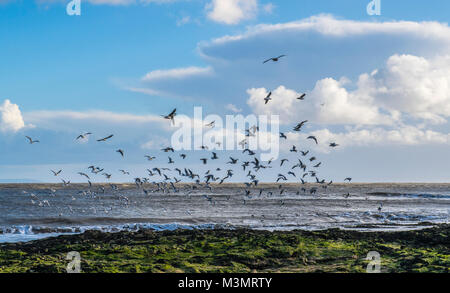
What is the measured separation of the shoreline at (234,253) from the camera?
16.1 m

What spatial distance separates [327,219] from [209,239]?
21570 millimetres

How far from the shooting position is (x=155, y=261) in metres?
17.8

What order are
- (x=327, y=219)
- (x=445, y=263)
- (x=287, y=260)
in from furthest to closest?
(x=327, y=219)
(x=287, y=260)
(x=445, y=263)

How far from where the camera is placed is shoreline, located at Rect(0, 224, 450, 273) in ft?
52.9

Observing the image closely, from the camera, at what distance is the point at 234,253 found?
18828 mm

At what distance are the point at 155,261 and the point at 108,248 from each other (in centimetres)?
400

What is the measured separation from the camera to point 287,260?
696 inches

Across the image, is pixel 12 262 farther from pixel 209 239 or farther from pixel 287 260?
pixel 287 260
